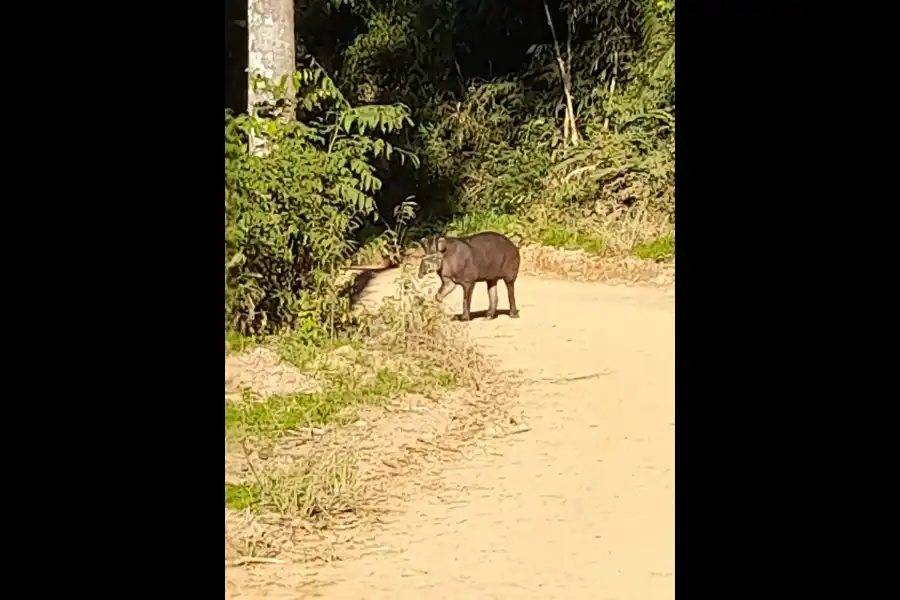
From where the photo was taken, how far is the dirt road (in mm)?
1581

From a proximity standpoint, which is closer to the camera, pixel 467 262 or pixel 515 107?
pixel 467 262

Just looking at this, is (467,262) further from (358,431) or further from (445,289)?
(358,431)

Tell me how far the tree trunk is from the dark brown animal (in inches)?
22.1

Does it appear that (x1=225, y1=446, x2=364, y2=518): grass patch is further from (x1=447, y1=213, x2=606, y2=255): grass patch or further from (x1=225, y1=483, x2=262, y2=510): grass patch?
(x1=447, y1=213, x2=606, y2=255): grass patch

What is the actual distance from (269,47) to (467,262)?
0.75 m

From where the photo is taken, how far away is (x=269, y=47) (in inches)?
102

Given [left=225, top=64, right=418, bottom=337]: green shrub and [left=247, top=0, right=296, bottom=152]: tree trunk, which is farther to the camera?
[left=247, top=0, right=296, bottom=152]: tree trunk

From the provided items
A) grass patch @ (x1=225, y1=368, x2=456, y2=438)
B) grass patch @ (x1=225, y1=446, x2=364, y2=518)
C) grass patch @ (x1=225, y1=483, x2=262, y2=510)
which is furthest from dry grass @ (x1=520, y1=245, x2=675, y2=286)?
grass patch @ (x1=225, y1=483, x2=262, y2=510)

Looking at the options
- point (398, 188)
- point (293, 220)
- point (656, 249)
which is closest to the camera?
point (293, 220)
